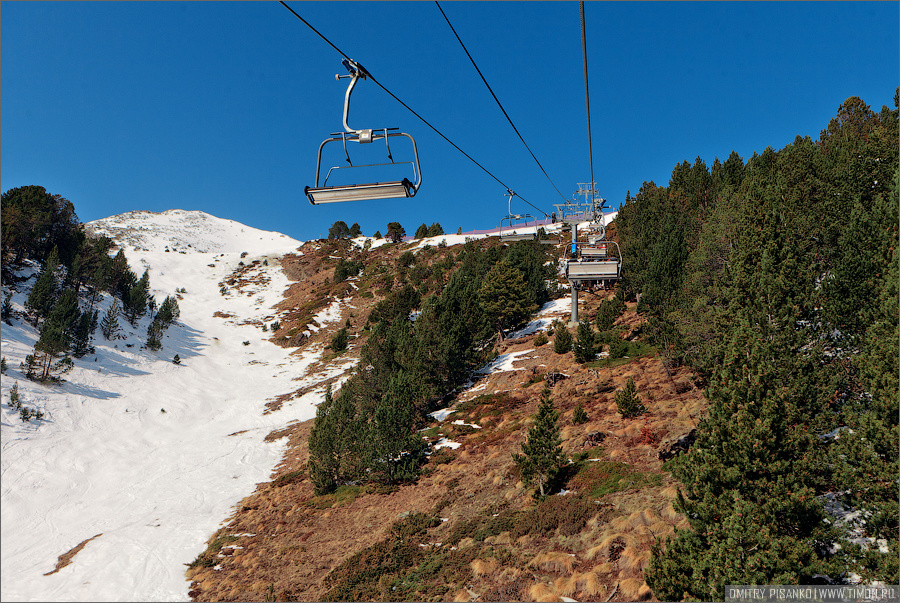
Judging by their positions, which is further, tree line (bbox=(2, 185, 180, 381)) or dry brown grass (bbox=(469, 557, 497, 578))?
tree line (bbox=(2, 185, 180, 381))

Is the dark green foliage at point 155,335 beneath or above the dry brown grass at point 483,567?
above

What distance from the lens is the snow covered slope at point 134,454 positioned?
64.1 feet

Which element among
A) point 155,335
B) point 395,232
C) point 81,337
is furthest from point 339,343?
point 395,232

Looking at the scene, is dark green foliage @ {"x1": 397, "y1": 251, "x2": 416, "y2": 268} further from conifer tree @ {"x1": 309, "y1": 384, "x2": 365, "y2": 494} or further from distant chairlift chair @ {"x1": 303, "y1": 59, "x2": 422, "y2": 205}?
distant chairlift chair @ {"x1": 303, "y1": 59, "x2": 422, "y2": 205}

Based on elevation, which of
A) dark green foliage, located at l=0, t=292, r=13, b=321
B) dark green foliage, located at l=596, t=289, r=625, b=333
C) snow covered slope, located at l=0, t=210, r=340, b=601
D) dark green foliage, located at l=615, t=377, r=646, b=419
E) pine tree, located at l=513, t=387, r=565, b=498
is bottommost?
snow covered slope, located at l=0, t=210, r=340, b=601

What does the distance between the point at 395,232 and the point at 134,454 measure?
79.5m

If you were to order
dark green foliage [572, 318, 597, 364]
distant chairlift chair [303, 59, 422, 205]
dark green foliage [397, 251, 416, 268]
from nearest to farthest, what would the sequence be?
distant chairlift chair [303, 59, 422, 205] < dark green foliage [572, 318, 597, 364] < dark green foliage [397, 251, 416, 268]

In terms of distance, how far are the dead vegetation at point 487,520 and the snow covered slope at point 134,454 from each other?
2696 millimetres

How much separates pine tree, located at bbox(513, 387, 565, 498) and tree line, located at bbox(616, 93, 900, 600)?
5406 millimetres

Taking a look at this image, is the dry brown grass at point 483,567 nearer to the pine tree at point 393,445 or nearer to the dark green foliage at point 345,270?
the pine tree at point 393,445

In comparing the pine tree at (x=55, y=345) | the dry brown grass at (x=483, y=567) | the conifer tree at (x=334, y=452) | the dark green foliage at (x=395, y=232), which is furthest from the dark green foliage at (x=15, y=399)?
the dark green foliage at (x=395, y=232)

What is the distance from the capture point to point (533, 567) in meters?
14.1

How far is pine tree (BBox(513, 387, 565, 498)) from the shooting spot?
62.3 ft

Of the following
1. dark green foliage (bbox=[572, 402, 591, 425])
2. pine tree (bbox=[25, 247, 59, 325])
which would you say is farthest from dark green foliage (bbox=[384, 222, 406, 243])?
dark green foliage (bbox=[572, 402, 591, 425])
